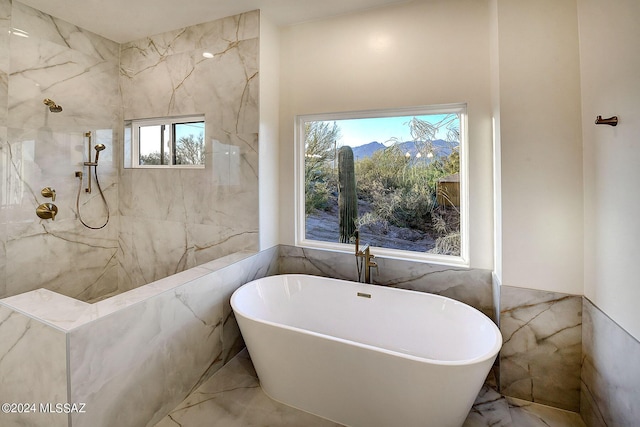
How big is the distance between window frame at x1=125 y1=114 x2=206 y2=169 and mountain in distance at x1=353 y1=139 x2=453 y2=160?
1.43m

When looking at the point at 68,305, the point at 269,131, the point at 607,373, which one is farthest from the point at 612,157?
the point at 68,305

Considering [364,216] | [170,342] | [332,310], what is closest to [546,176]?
[364,216]

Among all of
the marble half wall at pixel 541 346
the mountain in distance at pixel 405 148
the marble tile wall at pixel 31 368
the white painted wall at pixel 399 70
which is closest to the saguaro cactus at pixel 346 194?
the mountain in distance at pixel 405 148

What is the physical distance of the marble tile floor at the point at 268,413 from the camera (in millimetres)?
1612

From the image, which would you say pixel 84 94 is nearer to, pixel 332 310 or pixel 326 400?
pixel 332 310

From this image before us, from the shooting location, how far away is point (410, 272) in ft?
7.33

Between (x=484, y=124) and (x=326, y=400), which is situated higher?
(x=484, y=124)

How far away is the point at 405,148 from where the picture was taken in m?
2.32

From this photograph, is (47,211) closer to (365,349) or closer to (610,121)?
(365,349)

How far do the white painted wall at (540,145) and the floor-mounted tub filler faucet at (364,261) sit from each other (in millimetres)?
888

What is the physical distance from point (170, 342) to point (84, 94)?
7.98 ft

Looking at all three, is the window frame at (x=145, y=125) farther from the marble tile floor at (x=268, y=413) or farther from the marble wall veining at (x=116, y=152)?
the marble tile floor at (x=268, y=413)

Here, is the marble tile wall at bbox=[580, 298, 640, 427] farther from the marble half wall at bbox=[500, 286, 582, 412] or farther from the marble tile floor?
the marble tile floor

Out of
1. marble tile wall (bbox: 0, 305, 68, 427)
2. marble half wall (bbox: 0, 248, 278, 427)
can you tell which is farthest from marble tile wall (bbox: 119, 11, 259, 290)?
marble tile wall (bbox: 0, 305, 68, 427)
